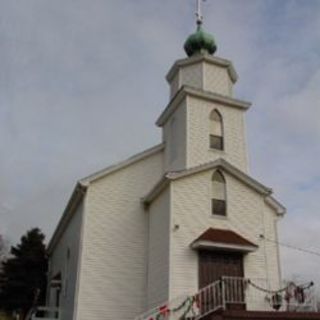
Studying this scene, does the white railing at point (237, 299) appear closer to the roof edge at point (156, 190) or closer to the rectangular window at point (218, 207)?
the rectangular window at point (218, 207)

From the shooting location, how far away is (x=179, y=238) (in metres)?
17.1

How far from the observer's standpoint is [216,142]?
21.2 meters

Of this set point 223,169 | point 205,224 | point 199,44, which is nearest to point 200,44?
point 199,44

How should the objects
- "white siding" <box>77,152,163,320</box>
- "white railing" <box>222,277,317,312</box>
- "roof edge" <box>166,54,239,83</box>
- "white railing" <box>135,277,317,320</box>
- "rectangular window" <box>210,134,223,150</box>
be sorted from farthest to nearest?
1. "roof edge" <box>166,54,239,83</box>
2. "rectangular window" <box>210,134,223,150</box>
3. "white siding" <box>77,152,163,320</box>
4. "white railing" <box>222,277,317,312</box>
5. "white railing" <box>135,277,317,320</box>

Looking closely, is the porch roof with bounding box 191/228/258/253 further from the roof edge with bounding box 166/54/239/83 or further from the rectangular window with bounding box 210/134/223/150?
the roof edge with bounding box 166/54/239/83

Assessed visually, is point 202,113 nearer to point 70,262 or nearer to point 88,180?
point 88,180

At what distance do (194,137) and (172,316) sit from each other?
8.08m

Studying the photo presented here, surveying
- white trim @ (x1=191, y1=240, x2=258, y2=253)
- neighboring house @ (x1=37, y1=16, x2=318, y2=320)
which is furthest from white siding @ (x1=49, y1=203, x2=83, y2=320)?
white trim @ (x1=191, y1=240, x2=258, y2=253)

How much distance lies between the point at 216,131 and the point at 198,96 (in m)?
1.82

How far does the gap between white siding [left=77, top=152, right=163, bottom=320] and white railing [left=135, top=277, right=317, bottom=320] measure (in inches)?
67.5

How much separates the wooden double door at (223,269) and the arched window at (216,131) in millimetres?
5438

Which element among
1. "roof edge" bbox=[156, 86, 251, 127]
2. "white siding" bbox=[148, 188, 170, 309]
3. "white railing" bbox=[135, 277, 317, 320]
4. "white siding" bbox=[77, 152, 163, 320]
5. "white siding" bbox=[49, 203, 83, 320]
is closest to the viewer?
"white railing" bbox=[135, 277, 317, 320]

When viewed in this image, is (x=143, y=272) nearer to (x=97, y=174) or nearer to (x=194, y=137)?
(x=97, y=174)

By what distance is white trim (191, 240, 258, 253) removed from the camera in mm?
16734
